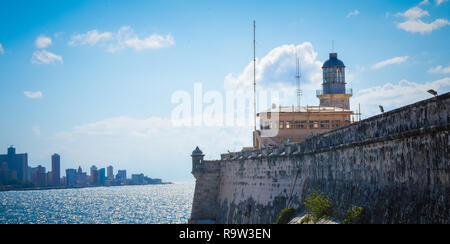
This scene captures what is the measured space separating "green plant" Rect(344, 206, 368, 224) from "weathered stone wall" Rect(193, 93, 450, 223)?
0.72 ft

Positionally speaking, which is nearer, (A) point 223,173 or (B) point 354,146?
(B) point 354,146

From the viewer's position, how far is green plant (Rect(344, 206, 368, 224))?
57.1 ft

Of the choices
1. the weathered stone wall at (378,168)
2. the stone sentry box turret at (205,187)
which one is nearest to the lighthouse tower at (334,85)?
the stone sentry box turret at (205,187)

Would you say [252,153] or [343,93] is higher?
[343,93]

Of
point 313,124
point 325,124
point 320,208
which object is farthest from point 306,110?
point 320,208

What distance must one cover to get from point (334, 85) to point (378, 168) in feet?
117

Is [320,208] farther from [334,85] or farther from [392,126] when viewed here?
[334,85]

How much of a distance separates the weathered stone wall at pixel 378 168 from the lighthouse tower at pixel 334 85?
70.8ft

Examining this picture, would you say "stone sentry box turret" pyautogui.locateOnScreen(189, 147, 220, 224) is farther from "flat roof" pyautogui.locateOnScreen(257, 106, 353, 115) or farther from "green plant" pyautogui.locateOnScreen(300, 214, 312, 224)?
"green plant" pyautogui.locateOnScreen(300, 214, 312, 224)
